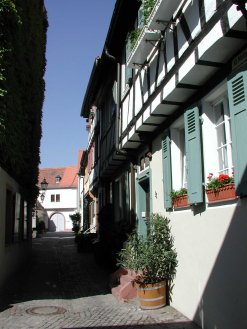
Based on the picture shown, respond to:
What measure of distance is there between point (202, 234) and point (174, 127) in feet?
7.92

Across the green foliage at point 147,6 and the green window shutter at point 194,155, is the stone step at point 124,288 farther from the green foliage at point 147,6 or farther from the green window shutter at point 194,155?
the green foliage at point 147,6

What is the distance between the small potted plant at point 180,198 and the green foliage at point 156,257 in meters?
0.64

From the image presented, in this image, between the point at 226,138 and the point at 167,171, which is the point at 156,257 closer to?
the point at 167,171

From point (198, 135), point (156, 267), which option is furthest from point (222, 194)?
point (156, 267)

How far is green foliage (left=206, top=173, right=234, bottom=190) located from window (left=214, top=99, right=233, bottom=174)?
170mm

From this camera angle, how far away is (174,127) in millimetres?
8141

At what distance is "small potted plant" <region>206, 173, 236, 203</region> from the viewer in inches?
216

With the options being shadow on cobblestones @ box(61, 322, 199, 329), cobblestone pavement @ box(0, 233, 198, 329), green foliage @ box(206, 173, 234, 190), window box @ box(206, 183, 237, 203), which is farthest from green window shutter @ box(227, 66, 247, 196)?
cobblestone pavement @ box(0, 233, 198, 329)

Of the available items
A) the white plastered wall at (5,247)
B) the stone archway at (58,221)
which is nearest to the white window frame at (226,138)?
the white plastered wall at (5,247)

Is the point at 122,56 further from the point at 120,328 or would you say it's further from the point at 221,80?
the point at 120,328

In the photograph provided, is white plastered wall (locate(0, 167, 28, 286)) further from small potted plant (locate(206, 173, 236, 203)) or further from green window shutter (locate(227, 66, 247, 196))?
green window shutter (locate(227, 66, 247, 196))

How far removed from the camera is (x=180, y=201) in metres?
7.43

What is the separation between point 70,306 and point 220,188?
431 centimetres

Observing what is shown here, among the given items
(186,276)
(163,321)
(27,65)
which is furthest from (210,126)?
(27,65)
